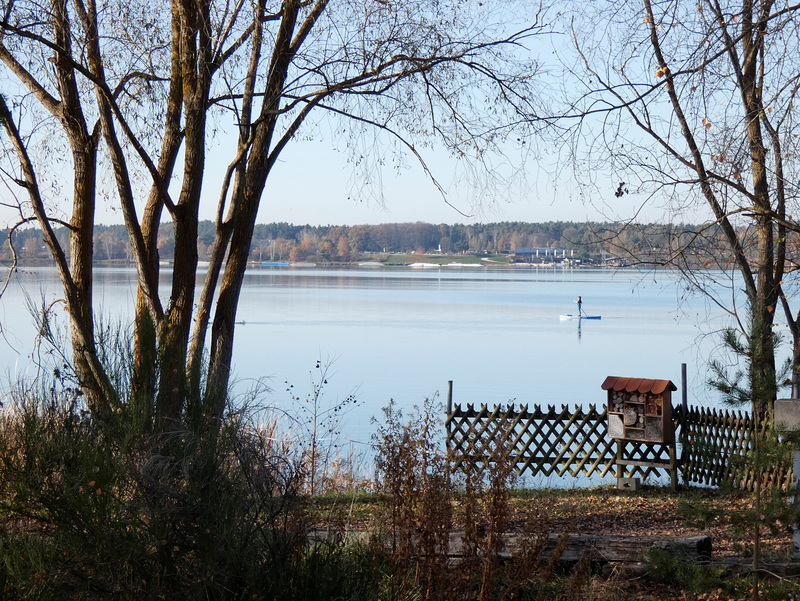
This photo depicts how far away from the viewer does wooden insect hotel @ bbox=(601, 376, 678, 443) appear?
367 inches

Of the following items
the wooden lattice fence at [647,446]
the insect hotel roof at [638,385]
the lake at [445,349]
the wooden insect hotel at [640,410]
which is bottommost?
the lake at [445,349]

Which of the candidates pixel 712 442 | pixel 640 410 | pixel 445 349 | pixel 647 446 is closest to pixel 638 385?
pixel 640 410

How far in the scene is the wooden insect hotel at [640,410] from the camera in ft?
30.6

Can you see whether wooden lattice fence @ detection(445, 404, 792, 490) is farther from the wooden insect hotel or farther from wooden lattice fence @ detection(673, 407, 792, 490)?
the wooden insect hotel

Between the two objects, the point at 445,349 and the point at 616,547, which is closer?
the point at 616,547

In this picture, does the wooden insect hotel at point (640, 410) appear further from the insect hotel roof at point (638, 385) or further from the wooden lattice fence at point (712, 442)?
the wooden lattice fence at point (712, 442)

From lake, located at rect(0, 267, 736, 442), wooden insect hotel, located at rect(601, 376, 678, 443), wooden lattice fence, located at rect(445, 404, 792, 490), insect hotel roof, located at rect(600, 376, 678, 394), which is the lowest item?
lake, located at rect(0, 267, 736, 442)

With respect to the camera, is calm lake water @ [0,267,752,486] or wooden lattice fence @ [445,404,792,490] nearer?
wooden lattice fence @ [445,404,792,490]

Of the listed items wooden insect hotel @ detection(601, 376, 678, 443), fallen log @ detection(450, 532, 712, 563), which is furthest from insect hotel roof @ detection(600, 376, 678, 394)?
fallen log @ detection(450, 532, 712, 563)

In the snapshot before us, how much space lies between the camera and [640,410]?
374 inches

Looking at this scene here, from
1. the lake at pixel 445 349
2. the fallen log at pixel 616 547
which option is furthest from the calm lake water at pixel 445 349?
the fallen log at pixel 616 547

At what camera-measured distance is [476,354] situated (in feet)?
87.4

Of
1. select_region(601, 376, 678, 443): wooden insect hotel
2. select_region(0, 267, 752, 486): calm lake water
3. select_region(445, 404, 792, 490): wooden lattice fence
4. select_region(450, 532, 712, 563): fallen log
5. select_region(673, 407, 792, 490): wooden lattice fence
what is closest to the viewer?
select_region(450, 532, 712, 563): fallen log

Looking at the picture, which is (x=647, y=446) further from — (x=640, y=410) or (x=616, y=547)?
(x=616, y=547)
